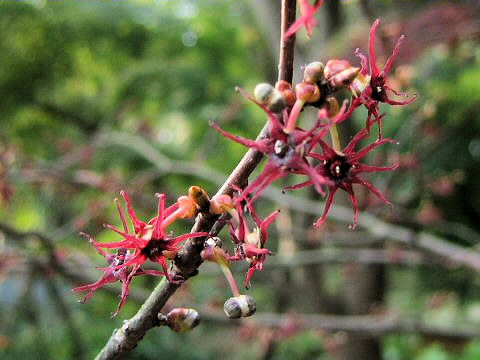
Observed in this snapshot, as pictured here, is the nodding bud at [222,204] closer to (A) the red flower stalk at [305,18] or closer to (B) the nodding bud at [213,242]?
(B) the nodding bud at [213,242]

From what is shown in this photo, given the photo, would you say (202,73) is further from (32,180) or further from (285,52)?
(285,52)

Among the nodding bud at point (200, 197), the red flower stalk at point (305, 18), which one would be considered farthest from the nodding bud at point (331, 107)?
the nodding bud at point (200, 197)

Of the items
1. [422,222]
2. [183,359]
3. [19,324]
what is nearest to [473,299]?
[422,222]

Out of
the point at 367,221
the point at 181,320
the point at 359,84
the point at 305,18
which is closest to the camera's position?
the point at 305,18

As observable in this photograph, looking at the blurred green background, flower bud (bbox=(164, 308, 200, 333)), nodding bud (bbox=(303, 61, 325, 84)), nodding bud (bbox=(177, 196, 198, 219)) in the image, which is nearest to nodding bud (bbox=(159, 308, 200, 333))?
flower bud (bbox=(164, 308, 200, 333))

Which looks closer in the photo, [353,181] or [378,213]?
[353,181]

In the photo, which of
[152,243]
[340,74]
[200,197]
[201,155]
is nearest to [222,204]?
[200,197]

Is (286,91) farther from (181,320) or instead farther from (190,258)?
(181,320)
